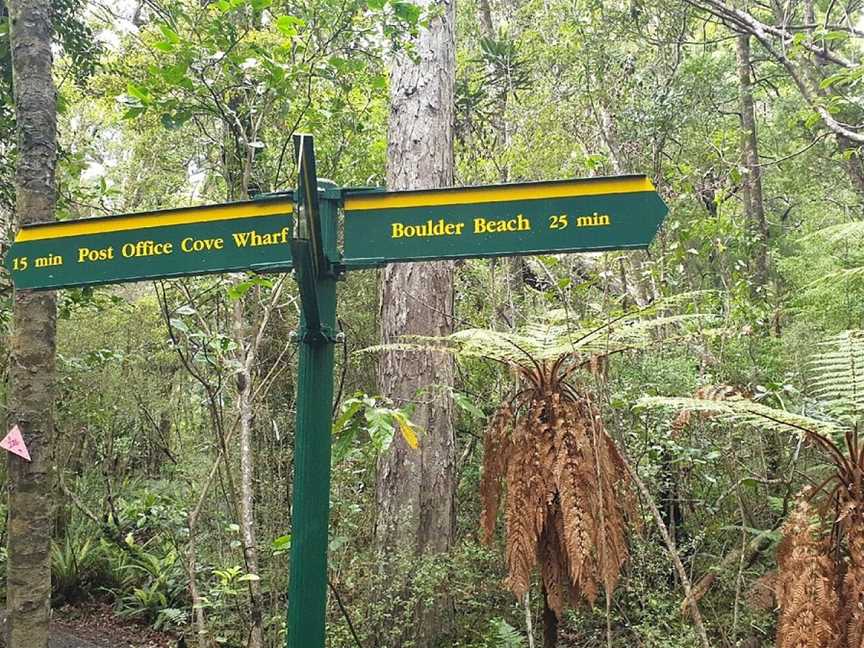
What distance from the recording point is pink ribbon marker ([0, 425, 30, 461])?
9.02ft

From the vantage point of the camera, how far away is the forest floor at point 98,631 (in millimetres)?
6039

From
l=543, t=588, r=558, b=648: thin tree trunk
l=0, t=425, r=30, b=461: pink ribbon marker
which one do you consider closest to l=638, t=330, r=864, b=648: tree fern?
l=543, t=588, r=558, b=648: thin tree trunk

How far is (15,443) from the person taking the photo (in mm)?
2777

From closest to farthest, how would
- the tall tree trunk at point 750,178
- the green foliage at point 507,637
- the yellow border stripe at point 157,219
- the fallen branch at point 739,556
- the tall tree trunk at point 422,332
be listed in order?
the yellow border stripe at point 157,219
the green foliage at point 507,637
the fallen branch at point 739,556
the tall tree trunk at point 422,332
the tall tree trunk at point 750,178

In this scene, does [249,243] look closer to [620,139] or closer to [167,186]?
[620,139]

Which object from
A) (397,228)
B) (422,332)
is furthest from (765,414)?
(422,332)

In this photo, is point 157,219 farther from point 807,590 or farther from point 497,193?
point 807,590

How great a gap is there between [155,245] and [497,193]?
1.09 m

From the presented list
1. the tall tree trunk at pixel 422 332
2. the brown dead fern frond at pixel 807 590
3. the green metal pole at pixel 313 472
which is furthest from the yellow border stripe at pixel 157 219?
the brown dead fern frond at pixel 807 590

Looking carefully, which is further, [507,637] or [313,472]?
[507,637]

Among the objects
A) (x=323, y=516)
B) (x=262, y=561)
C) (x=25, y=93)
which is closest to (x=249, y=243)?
(x=323, y=516)

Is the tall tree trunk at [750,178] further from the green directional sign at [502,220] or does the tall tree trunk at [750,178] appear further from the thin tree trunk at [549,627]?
the green directional sign at [502,220]

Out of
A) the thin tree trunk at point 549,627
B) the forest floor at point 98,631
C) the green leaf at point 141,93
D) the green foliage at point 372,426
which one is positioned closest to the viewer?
the green foliage at point 372,426

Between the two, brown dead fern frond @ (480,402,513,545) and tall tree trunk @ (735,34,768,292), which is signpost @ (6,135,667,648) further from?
tall tree trunk @ (735,34,768,292)
